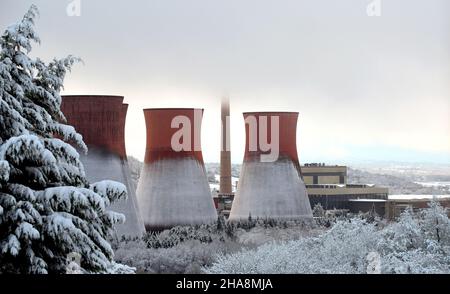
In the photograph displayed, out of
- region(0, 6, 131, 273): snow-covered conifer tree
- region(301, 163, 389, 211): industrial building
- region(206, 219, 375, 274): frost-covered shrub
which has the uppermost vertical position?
region(0, 6, 131, 273): snow-covered conifer tree

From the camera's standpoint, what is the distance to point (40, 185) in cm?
1828

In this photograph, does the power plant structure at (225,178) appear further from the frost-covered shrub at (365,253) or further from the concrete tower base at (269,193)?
the frost-covered shrub at (365,253)

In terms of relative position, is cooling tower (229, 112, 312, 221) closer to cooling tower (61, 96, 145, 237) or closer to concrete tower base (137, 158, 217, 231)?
concrete tower base (137, 158, 217, 231)

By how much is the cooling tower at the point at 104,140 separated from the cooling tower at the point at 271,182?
807 centimetres

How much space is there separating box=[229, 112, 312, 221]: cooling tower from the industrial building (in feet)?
55.0

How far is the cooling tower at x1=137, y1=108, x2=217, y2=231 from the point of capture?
4250 cm

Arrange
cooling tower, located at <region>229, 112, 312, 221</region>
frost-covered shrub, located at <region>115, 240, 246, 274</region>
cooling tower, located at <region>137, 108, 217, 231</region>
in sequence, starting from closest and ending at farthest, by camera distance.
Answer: frost-covered shrub, located at <region>115, 240, 246, 274</region>
cooling tower, located at <region>137, 108, 217, 231</region>
cooling tower, located at <region>229, 112, 312, 221</region>

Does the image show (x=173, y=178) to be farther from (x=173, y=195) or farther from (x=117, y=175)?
(x=117, y=175)

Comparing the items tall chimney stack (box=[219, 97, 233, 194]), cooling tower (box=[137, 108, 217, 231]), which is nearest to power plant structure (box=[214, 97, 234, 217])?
tall chimney stack (box=[219, 97, 233, 194])

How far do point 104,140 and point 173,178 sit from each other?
5942 mm

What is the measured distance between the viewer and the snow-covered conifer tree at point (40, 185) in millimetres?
17500
